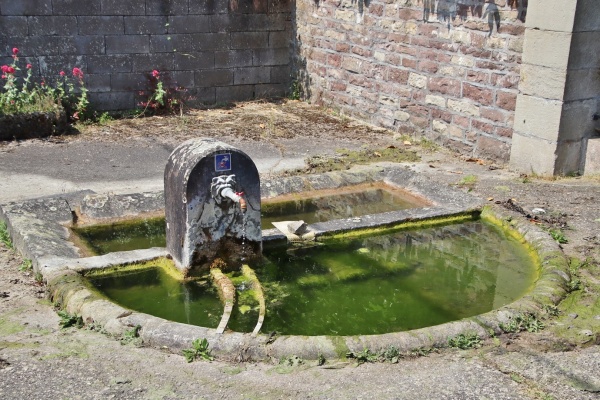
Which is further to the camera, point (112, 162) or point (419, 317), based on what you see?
point (112, 162)

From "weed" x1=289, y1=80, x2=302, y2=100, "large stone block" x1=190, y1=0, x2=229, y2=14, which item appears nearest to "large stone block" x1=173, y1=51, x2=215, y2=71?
"large stone block" x1=190, y1=0, x2=229, y2=14

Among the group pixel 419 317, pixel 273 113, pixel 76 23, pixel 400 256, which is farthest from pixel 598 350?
pixel 76 23

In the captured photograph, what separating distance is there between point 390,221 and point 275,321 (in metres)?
2.02

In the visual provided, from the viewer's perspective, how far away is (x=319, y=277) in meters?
5.68

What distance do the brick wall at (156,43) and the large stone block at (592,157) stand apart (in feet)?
17.3

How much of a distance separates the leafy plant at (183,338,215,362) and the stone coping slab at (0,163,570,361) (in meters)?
0.04

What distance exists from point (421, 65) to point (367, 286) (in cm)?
434

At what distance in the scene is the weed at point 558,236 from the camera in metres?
6.11

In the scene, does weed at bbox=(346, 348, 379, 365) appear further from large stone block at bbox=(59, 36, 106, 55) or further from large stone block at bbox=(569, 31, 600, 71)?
large stone block at bbox=(59, 36, 106, 55)

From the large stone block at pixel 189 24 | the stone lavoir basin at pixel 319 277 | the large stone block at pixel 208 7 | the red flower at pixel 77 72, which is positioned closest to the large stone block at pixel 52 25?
the red flower at pixel 77 72

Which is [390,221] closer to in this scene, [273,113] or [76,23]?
[273,113]

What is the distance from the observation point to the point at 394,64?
31.3 ft

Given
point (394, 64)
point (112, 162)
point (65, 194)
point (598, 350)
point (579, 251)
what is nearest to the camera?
point (598, 350)

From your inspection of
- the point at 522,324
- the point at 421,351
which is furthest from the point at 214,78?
the point at 421,351
